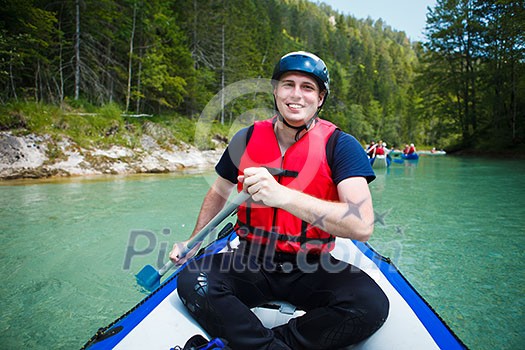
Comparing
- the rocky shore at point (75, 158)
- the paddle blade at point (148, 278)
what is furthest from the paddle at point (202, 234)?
the rocky shore at point (75, 158)

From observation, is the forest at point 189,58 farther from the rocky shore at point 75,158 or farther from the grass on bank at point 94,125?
the rocky shore at point 75,158

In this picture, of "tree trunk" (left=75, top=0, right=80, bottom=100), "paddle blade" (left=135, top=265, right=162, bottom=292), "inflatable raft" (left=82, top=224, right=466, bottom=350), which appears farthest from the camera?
"tree trunk" (left=75, top=0, right=80, bottom=100)

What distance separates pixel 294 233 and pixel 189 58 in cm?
1749

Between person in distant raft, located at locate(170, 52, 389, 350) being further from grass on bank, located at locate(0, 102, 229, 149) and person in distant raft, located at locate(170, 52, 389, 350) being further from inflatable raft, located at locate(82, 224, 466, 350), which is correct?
grass on bank, located at locate(0, 102, 229, 149)

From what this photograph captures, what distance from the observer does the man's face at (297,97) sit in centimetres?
176

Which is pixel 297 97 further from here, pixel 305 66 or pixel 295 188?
pixel 295 188

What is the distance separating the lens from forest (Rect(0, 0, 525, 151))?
10.6 meters

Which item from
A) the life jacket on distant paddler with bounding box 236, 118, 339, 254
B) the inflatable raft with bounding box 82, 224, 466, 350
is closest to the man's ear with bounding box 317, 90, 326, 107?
the life jacket on distant paddler with bounding box 236, 118, 339, 254

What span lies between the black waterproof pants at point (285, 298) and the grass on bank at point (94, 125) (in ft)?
32.9

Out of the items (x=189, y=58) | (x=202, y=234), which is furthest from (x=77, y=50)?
(x=202, y=234)

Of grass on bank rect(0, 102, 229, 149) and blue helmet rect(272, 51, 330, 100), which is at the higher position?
grass on bank rect(0, 102, 229, 149)

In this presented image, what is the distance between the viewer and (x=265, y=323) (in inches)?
62.7

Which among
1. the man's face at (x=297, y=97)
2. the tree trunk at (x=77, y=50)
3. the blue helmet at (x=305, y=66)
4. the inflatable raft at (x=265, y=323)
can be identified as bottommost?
the inflatable raft at (x=265, y=323)

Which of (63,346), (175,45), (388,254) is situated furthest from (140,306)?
(175,45)
